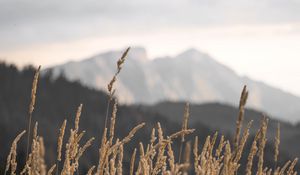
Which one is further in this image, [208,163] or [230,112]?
[230,112]

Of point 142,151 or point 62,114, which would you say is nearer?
point 142,151

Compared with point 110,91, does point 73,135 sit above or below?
below

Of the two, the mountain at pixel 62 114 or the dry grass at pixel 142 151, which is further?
the mountain at pixel 62 114

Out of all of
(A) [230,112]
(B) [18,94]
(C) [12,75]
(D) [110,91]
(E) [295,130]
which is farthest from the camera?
(A) [230,112]

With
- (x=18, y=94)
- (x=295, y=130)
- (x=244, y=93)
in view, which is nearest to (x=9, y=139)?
(x=18, y=94)

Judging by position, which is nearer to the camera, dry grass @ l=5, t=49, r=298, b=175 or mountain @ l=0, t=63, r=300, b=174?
dry grass @ l=5, t=49, r=298, b=175

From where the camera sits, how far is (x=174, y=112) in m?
45.6

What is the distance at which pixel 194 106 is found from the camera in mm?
51375

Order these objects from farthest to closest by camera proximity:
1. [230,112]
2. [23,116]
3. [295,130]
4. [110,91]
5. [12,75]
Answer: [230,112]
[295,130]
[12,75]
[23,116]
[110,91]

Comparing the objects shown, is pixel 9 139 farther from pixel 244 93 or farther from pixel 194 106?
pixel 194 106

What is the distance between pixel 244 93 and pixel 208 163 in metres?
1.28

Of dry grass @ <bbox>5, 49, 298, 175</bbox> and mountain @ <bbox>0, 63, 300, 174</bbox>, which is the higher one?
mountain @ <bbox>0, 63, 300, 174</bbox>

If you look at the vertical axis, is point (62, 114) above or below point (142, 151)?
above

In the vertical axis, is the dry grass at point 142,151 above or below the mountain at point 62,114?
below
